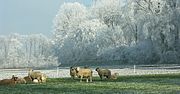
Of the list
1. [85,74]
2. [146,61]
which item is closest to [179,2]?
[146,61]

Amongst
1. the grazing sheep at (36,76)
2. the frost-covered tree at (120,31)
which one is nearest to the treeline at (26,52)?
the frost-covered tree at (120,31)

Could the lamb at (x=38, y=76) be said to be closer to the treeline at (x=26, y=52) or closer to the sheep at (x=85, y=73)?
the sheep at (x=85, y=73)

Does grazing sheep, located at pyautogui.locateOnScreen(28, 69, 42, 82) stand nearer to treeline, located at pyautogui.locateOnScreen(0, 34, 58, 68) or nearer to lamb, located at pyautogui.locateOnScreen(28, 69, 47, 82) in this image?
lamb, located at pyautogui.locateOnScreen(28, 69, 47, 82)

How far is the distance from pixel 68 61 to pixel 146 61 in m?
31.6

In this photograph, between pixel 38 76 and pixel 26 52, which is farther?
pixel 26 52

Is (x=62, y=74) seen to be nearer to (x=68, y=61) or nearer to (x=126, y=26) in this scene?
(x=126, y=26)

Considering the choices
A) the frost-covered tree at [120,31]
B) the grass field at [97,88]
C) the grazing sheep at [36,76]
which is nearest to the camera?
the grass field at [97,88]

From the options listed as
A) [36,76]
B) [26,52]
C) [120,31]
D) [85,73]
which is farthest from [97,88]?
[26,52]

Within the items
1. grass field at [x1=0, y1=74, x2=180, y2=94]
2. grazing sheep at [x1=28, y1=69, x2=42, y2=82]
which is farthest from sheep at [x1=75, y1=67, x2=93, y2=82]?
grass field at [x1=0, y1=74, x2=180, y2=94]

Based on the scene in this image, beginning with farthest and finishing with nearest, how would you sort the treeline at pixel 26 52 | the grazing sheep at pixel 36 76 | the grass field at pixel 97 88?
the treeline at pixel 26 52
the grazing sheep at pixel 36 76
the grass field at pixel 97 88

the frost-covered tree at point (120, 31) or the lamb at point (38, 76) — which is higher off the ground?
the frost-covered tree at point (120, 31)

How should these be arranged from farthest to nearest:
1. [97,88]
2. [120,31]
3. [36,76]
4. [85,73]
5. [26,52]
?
[26,52]
[120,31]
[36,76]
[85,73]
[97,88]

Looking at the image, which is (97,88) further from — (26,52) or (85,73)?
(26,52)

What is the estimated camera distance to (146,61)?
80562mm
